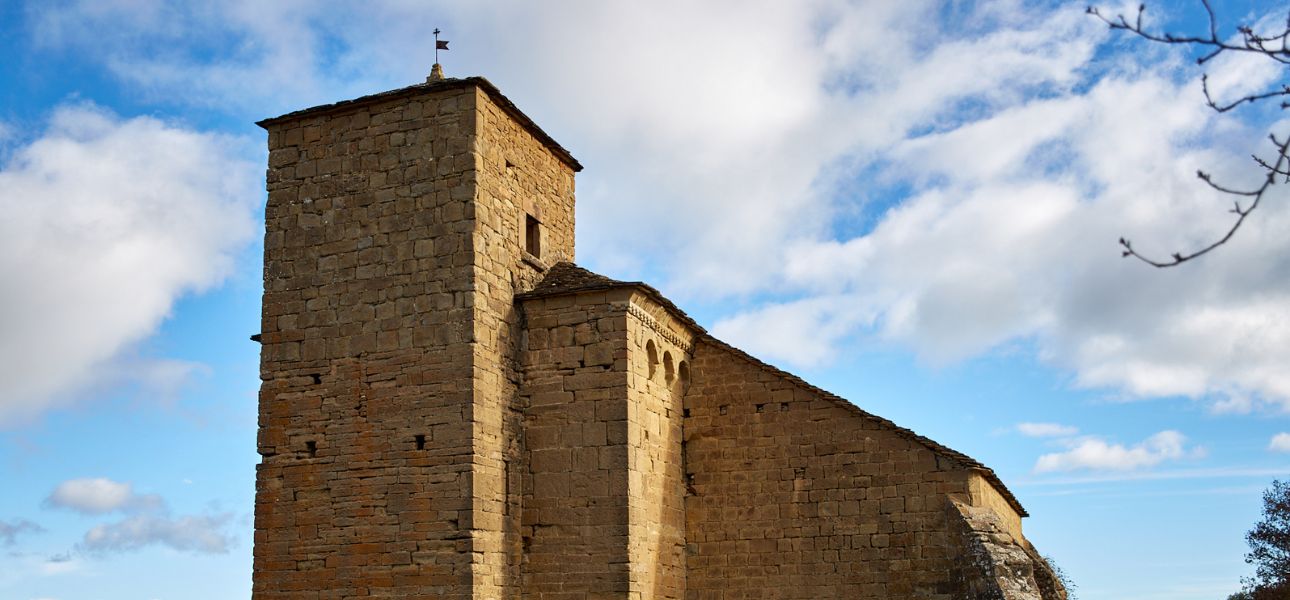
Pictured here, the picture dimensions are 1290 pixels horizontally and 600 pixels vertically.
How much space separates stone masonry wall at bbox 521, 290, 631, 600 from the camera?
51.5 ft

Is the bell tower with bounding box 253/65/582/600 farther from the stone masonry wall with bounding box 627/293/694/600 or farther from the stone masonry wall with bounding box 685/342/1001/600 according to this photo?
the stone masonry wall with bounding box 685/342/1001/600

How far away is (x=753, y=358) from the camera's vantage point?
18.1m

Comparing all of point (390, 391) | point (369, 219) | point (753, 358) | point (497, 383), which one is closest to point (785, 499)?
point (753, 358)

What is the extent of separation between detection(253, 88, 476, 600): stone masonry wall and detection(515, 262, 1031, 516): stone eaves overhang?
160 cm

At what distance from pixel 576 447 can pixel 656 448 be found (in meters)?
1.43

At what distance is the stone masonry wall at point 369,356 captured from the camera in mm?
15219

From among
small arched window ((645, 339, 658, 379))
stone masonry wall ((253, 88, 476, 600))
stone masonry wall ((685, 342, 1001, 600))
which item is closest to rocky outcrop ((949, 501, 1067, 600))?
stone masonry wall ((685, 342, 1001, 600))

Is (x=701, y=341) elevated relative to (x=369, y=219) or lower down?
lower down

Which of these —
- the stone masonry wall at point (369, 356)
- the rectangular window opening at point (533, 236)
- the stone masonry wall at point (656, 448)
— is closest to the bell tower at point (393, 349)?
the stone masonry wall at point (369, 356)

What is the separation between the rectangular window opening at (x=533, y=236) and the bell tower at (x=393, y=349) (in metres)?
0.46

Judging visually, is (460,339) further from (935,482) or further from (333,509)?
(935,482)

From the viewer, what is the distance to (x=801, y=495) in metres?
17.4

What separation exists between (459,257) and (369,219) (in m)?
1.54

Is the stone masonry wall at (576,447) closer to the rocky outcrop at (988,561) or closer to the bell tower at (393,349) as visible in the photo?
the bell tower at (393,349)
